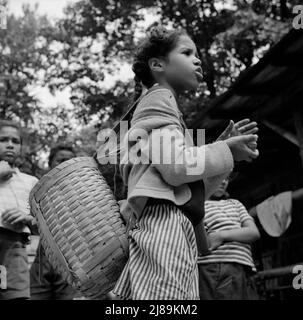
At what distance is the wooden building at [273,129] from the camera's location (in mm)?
5176

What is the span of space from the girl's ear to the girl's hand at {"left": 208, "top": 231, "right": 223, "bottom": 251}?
4.25ft

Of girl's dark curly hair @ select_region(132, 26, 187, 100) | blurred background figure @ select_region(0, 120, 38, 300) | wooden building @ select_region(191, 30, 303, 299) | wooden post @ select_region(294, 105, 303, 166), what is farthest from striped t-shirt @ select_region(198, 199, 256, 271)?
wooden post @ select_region(294, 105, 303, 166)

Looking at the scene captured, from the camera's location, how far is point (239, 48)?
12.3m

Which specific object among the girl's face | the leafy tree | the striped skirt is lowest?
the striped skirt

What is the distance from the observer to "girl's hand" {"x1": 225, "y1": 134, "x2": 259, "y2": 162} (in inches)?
73.6

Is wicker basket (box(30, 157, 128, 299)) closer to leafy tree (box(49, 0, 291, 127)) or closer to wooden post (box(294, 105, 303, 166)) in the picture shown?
wooden post (box(294, 105, 303, 166))

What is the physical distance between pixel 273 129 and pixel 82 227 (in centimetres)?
460

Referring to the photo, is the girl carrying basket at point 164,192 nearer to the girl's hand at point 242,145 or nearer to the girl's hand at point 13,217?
the girl's hand at point 242,145

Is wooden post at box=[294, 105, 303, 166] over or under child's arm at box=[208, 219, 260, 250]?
over

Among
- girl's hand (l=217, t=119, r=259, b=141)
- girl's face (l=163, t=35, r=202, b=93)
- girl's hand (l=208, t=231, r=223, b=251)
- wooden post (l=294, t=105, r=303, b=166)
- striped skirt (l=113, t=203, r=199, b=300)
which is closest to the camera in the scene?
striped skirt (l=113, t=203, r=199, b=300)
